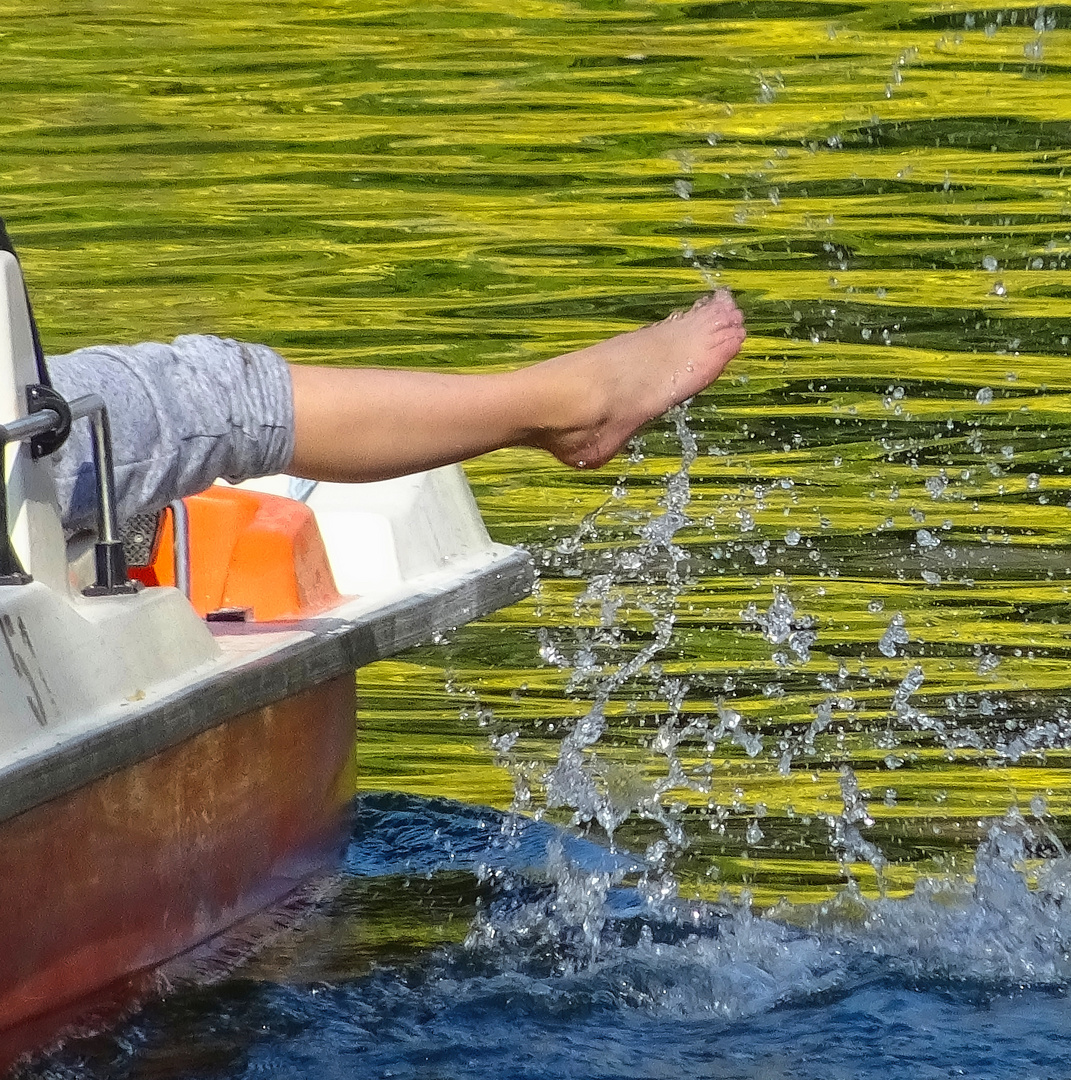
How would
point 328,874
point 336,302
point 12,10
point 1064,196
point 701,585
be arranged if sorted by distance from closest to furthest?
1. point 328,874
2. point 701,585
3. point 336,302
4. point 1064,196
5. point 12,10

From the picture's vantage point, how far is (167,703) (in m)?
3.05

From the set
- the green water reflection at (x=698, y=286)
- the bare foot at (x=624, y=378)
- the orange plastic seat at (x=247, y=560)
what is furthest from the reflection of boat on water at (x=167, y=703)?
the green water reflection at (x=698, y=286)

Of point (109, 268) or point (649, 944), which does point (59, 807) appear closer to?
point (649, 944)

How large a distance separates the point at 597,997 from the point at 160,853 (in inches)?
24.5

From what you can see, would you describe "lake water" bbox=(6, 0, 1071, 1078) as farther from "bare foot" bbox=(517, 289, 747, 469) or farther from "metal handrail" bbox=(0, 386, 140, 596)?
"metal handrail" bbox=(0, 386, 140, 596)

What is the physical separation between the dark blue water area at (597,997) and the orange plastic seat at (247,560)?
49cm

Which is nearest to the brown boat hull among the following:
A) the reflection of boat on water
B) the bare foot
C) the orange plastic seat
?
the reflection of boat on water

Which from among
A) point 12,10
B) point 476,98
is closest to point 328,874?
point 476,98

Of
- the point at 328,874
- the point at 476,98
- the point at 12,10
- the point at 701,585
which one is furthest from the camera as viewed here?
the point at 12,10

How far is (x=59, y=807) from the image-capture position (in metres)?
2.92

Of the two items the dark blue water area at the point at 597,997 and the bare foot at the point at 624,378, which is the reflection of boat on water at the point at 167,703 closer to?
the dark blue water area at the point at 597,997

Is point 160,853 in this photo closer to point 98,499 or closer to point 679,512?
point 98,499

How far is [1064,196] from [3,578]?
6211mm

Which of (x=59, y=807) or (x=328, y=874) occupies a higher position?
(x=59, y=807)
